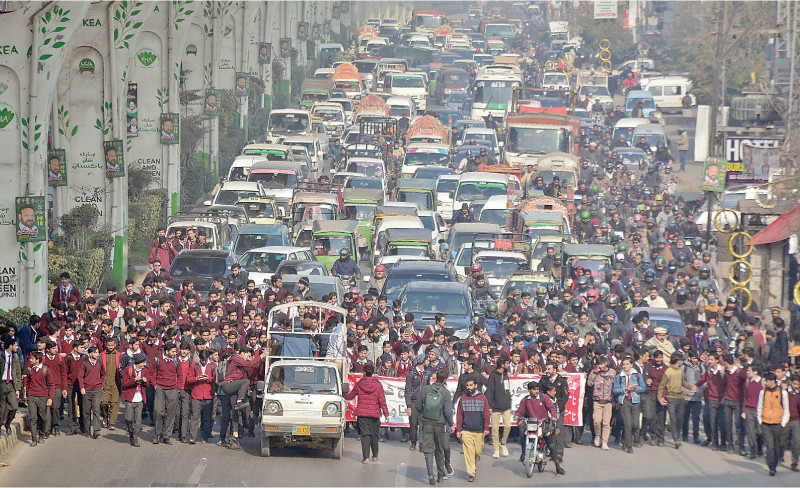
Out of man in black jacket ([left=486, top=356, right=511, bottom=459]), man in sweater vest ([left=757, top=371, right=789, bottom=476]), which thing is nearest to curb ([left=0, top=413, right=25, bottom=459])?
man in black jacket ([left=486, top=356, right=511, bottom=459])

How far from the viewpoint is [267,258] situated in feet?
99.5

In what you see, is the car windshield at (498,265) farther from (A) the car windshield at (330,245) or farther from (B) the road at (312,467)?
(B) the road at (312,467)

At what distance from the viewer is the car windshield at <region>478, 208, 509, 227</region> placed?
37094 millimetres

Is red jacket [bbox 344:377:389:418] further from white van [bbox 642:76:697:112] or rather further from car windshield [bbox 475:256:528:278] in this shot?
white van [bbox 642:76:697:112]

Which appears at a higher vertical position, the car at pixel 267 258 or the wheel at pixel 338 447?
the car at pixel 267 258

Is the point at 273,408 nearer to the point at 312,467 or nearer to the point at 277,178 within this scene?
the point at 312,467

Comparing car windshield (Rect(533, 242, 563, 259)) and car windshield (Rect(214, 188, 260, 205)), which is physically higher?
car windshield (Rect(214, 188, 260, 205))

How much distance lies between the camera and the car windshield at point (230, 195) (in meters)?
37.2

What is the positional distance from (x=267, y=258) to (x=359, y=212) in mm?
7594

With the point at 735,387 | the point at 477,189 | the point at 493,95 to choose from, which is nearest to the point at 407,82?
the point at 493,95

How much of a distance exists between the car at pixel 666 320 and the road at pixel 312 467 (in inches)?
152

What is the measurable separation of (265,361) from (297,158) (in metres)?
25.2

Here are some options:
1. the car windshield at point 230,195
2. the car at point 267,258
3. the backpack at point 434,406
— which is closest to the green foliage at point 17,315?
the car at point 267,258

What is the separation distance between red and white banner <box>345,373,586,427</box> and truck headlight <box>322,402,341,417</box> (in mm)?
1636
